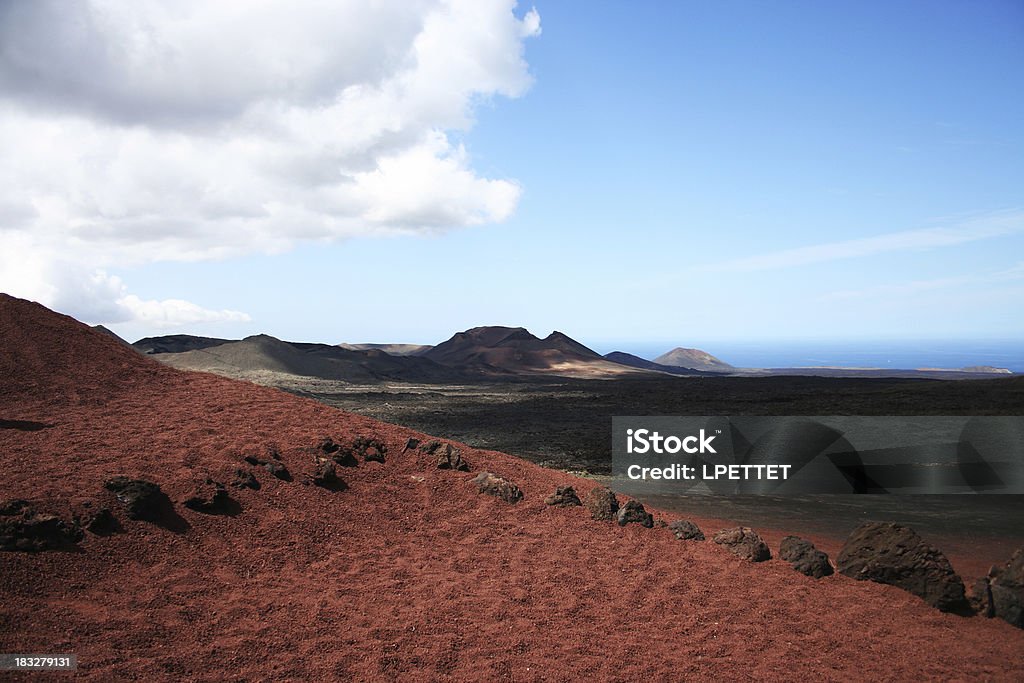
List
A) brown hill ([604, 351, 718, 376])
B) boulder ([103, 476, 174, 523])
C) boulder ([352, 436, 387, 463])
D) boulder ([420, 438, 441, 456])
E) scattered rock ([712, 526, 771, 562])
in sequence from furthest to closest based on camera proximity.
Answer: brown hill ([604, 351, 718, 376]), boulder ([420, 438, 441, 456]), boulder ([352, 436, 387, 463]), scattered rock ([712, 526, 771, 562]), boulder ([103, 476, 174, 523])

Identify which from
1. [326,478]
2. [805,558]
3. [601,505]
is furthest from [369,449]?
[805,558]

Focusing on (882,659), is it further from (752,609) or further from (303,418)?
(303,418)

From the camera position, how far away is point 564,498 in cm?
1148

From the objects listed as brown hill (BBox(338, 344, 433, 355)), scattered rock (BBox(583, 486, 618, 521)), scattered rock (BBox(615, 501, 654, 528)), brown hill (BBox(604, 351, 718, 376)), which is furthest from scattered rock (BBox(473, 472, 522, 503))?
brown hill (BBox(338, 344, 433, 355))

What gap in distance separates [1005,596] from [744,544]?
3.18m

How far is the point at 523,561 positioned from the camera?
921 centimetres

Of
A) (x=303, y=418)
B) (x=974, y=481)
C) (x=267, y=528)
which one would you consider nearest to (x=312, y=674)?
(x=267, y=528)

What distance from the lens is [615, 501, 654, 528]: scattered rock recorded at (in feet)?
35.6

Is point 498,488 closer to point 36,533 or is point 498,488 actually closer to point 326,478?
point 326,478

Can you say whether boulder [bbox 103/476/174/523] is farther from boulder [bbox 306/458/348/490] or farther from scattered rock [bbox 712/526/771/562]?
scattered rock [bbox 712/526/771/562]

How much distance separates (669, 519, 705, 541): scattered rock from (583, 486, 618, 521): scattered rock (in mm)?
1034

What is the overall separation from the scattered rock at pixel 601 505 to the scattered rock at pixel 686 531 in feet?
3.39

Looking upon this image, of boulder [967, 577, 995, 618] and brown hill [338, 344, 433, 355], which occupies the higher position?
brown hill [338, 344, 433, 355]

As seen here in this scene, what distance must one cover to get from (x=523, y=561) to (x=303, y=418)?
640cm
